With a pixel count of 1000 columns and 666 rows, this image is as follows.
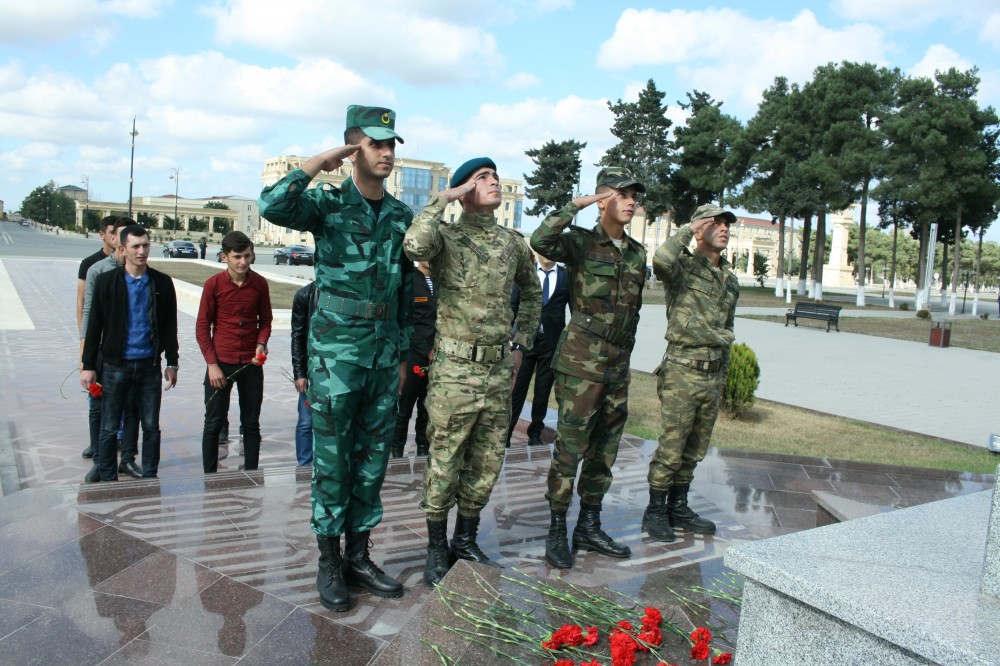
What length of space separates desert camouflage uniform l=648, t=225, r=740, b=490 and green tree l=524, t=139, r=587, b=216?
139ft

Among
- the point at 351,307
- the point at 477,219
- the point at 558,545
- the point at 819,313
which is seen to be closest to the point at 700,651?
the point at 558,545

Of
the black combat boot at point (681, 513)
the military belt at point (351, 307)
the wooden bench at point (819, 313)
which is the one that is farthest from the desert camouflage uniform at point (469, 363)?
the wooden bench at point (819, 313)

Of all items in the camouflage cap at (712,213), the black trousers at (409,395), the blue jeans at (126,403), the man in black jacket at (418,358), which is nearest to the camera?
the camouflage cap at (712,213)

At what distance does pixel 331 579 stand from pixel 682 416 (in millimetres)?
2146

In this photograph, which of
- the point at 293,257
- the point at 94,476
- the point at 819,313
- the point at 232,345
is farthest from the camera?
the point at 293,257

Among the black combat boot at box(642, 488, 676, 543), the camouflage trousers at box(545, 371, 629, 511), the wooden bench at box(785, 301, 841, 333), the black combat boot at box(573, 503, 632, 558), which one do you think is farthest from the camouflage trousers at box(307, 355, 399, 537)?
the wooden bench at box(785, 301, 841, 333)

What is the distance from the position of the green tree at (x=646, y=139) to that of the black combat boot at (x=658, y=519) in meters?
38.8

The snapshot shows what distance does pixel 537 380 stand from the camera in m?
6.45

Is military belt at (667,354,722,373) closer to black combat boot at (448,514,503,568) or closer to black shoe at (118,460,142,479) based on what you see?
black combat boot at (448,514,503,568)

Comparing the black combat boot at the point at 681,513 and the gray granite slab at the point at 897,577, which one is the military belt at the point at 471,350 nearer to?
the gray granite slab at the point at 897,577

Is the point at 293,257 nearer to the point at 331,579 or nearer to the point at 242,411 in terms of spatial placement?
the point at 242,411

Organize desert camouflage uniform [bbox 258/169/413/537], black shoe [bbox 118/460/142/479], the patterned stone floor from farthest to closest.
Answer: black shoe [bbox 118/460/142/479] < desert camouflage uniform [bbox 258/169/413/537] < the patterned stone floor

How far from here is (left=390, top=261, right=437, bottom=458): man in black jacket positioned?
571 cm

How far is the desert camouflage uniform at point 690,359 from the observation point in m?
4.35
